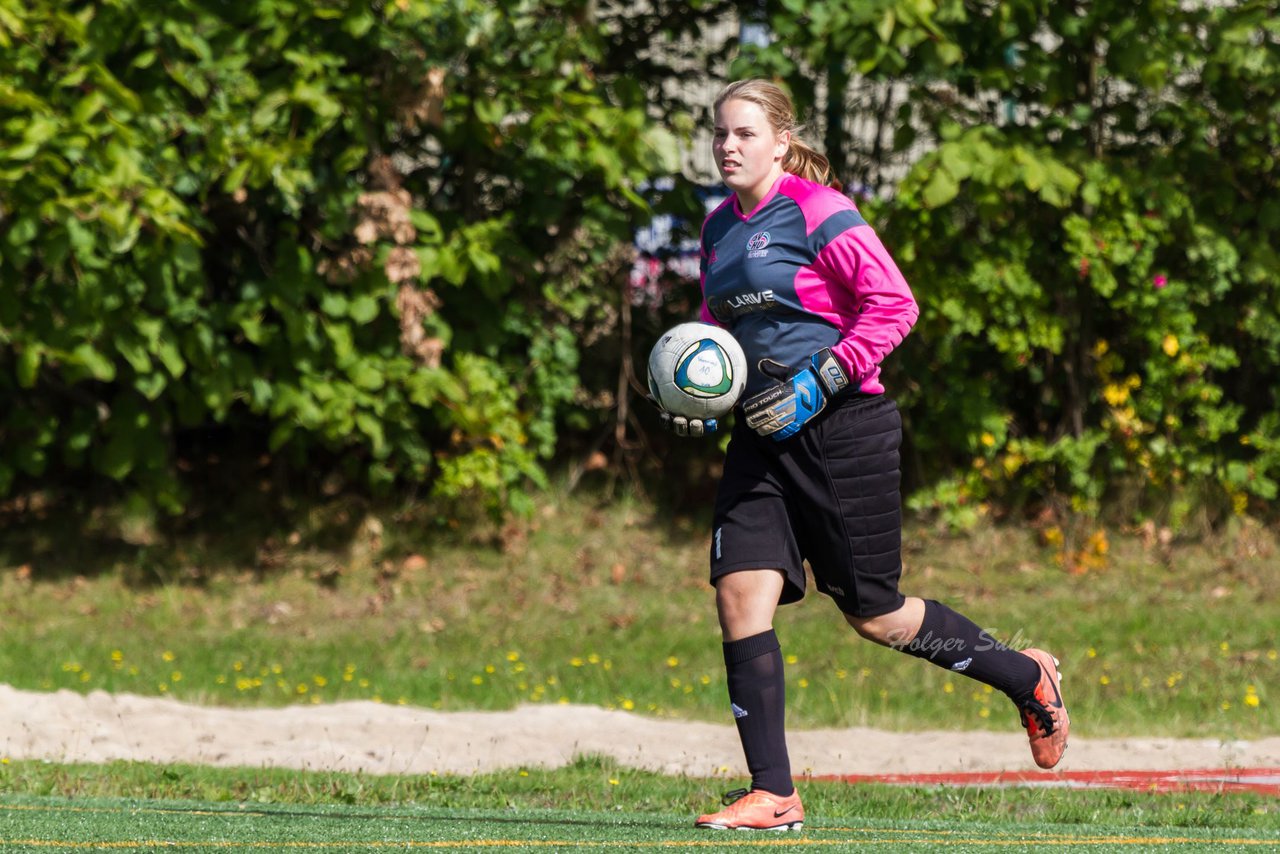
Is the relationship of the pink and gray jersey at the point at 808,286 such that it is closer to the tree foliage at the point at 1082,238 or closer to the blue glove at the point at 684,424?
the blue glove at the point at 684,424

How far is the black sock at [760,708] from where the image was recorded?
4738 millimetres

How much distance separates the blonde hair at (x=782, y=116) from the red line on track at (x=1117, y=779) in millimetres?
2851

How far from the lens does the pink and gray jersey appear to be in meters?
4.71

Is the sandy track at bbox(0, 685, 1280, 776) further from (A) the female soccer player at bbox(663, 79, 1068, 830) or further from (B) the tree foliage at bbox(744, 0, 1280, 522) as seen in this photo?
(B) the tree foliage at bbox(744, 0, 1280, 522)

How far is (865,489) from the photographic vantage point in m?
4.82

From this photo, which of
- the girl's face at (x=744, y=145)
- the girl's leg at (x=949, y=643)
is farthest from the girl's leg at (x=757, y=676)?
the girl's face at (x=744, y=145)

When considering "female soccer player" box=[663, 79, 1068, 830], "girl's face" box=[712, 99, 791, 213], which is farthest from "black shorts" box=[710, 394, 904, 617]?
"girl's face" box=[712, 99, 791, 213]

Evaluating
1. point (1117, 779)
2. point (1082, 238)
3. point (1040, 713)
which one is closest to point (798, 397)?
point (1040, 713)


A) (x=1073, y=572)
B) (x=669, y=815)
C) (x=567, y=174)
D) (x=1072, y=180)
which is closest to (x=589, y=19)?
(x=567, y=174)

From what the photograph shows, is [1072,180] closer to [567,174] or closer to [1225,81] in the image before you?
[1225,81]

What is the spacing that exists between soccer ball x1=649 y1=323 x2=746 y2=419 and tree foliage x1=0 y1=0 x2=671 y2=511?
462 cm

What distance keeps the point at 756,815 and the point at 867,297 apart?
4.95 ft

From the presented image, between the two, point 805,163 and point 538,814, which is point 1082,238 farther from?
point 538,814

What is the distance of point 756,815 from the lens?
4.65 metres
